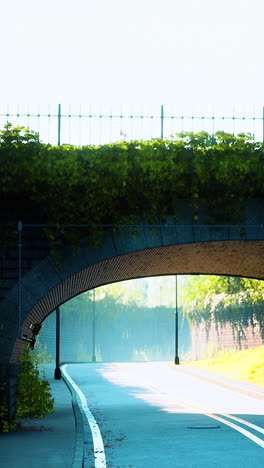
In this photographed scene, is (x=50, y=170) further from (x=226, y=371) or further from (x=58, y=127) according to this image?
(x=226, y=371)

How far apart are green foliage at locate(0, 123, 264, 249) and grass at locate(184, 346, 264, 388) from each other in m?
15.6

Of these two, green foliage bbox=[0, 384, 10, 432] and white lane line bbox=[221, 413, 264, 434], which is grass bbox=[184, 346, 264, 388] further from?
green foliage bbox=[0, 384, 10, 432]

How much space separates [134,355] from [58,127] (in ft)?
261

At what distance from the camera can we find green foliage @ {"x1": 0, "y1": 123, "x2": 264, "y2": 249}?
1538 cm

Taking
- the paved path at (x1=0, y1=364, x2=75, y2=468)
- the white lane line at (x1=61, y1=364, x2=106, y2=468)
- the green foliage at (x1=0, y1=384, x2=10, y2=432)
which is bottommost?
the white lane line at (x1=61, y1=364, x2=106, y2=468)

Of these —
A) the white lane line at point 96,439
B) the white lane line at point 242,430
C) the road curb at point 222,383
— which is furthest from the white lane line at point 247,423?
the road curb at point 222,383

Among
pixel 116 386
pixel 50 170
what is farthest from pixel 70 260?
pixel 116 386

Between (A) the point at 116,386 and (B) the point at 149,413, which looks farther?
(A) the point at 116,386

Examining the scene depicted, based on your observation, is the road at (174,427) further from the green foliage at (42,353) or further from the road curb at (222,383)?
the green foliage at (42,353)

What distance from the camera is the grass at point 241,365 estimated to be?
34531mm

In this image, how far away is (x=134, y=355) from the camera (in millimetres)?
94312

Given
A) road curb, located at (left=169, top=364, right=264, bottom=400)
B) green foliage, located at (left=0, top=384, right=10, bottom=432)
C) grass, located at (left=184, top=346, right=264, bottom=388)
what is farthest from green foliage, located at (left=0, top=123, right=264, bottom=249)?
grass, located at (left=184, top=346, right=264, bottom=388)

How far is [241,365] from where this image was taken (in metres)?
38.8

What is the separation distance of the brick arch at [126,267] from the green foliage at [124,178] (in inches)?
21.8
